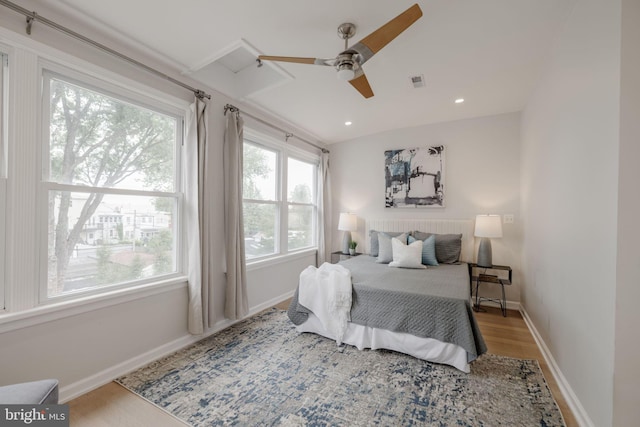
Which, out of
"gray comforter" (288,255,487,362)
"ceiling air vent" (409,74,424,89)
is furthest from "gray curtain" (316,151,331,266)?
"ceiling air vent" (409,74,424,89)

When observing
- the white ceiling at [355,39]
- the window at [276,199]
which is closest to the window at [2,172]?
the white ceiling at [355,39]

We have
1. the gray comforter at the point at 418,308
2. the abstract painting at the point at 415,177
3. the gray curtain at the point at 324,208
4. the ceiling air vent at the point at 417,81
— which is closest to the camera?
the gray comforter at the point at 418,308

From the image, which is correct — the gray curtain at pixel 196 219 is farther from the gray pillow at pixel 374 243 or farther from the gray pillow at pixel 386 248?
the gray pillow at pixel 374 243

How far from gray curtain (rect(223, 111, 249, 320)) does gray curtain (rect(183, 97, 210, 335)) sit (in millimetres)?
319

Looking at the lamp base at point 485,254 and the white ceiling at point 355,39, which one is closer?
the white ceiling at point 355,39

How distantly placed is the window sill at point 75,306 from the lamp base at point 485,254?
3.70 meters

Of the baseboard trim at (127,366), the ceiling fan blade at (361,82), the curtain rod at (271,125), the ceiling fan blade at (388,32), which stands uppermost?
the curtain rod at (271,125)

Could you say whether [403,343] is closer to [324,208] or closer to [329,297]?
[329,297]

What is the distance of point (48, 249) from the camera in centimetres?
182

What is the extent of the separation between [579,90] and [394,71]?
1430 millimetres

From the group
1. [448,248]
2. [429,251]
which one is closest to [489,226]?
[448,248]

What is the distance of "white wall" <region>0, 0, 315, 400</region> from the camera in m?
1.65

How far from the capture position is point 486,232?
3480mm

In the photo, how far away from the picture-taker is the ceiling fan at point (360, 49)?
1536 millimetres
